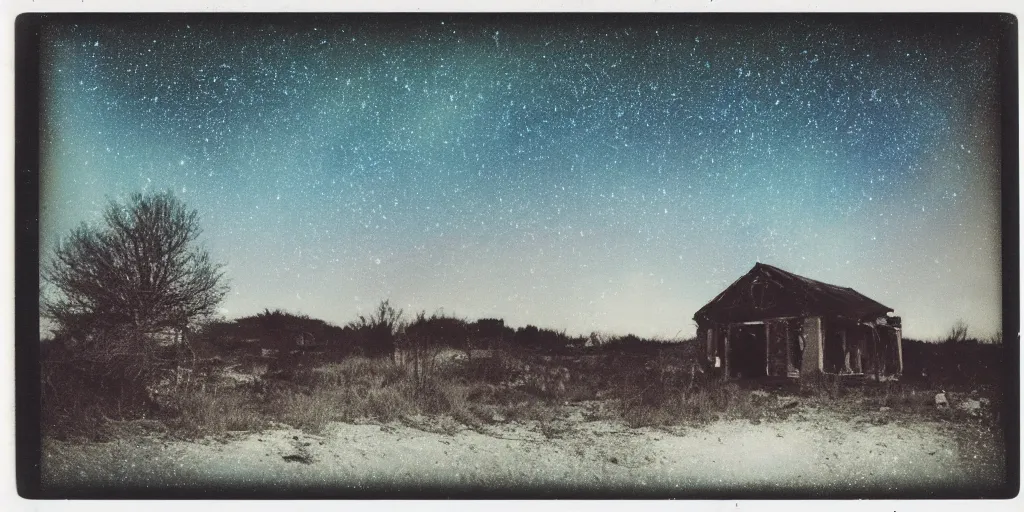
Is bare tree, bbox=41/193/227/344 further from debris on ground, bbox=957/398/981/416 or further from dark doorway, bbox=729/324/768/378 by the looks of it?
debris on ground, bbox=957/398/981/416

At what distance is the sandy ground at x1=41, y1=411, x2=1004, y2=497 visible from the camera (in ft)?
12.6

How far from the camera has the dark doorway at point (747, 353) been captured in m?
4.01

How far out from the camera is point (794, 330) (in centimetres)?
430

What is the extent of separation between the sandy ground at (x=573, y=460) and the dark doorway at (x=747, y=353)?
0.36 m

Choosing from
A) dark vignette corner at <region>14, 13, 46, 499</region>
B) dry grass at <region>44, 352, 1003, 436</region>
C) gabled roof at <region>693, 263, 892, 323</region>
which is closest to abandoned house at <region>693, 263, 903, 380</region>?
gabled roof at <region>693, 263, 892, 323</region>

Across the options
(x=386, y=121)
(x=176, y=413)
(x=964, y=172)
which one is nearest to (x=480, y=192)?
(x=386, y=121)

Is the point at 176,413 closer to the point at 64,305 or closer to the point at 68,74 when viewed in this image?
the point at 64,305

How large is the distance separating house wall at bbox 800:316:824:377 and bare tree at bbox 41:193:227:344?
166 inches

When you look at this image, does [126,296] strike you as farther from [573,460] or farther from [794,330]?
[794,330]

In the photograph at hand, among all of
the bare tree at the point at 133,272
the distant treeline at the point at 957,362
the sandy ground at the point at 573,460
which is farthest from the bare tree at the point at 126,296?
the distant treeline at the point at 957,362

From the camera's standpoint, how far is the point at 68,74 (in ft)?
12.9

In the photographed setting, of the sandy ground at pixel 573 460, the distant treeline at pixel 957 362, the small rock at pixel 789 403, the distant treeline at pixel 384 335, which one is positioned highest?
the distant treeline at pixel 384 335

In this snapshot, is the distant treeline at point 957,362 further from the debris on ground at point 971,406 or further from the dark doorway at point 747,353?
the dark doorway at point 747,353

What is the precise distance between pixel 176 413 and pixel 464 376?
2.05 meters
